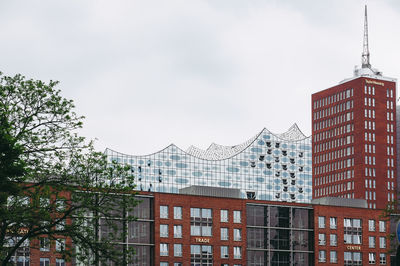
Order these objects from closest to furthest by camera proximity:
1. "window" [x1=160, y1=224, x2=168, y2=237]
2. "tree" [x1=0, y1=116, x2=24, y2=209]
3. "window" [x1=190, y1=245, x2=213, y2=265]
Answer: "tree" [x1=0, y1=116, x2=24, y2=209]
"window" [x1=160, y1=224, x2=168, y2=237]
"window" [x1=190, y1=245, x2=213, y2=265]

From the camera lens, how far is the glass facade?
458 feet

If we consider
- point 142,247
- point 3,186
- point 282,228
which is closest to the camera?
point 3,186

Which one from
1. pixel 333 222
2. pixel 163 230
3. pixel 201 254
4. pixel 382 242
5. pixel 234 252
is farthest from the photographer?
pixel 382 242

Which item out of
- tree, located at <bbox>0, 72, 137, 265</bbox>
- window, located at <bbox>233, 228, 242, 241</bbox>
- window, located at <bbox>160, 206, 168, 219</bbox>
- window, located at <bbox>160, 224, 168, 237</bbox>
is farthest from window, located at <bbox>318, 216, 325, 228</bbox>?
tree, located at <bbox>0, 72, 137, 265</bbox>

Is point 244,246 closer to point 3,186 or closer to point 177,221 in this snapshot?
point 177,221

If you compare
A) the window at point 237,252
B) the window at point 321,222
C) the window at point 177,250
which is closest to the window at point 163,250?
the window at point 177,250

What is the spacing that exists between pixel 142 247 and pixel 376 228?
45059 mm

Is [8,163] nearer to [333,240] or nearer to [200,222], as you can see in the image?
[200,222]

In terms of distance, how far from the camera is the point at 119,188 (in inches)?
2259

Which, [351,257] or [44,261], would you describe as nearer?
[44,261]

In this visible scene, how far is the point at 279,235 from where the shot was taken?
142m

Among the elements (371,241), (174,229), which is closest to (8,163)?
(174,229)

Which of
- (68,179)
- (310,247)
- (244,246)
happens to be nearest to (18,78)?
Result: (68,179)

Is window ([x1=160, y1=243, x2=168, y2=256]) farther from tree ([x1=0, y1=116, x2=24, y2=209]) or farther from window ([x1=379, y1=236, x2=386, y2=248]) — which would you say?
tree ([x1=0, y1=116, x2=24, y2=209])
